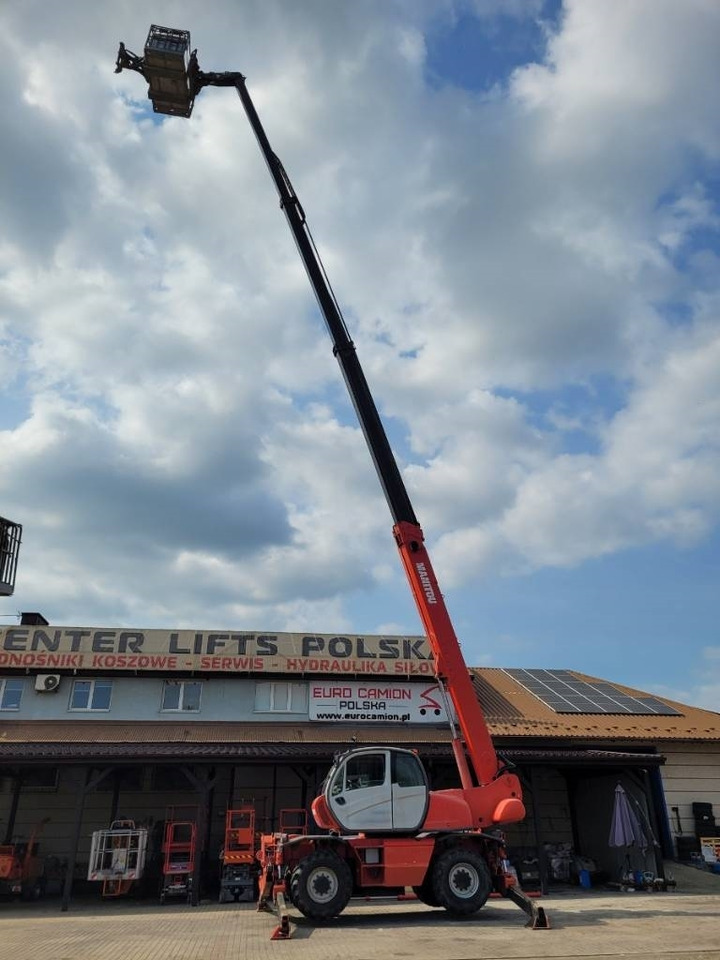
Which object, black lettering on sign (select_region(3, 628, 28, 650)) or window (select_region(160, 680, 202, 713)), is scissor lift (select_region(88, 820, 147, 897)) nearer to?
window (select_region(160, 680, 202, 713))

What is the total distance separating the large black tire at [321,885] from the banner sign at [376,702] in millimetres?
12783

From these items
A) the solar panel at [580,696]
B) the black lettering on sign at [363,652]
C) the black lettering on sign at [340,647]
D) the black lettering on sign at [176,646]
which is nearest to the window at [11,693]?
the black lettering on sign at [176,646]

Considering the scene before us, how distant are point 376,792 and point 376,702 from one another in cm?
1267

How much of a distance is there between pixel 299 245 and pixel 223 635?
15915mm

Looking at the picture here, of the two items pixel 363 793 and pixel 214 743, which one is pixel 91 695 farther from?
pixel 363 793

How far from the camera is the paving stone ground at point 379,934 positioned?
10.5 m

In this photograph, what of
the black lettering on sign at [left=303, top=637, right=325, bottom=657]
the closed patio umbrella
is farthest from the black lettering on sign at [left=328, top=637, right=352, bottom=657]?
the closed patio umbrella

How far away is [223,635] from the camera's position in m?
28.0

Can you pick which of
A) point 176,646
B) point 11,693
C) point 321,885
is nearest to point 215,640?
point 176,646

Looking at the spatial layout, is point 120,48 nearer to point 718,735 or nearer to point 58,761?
point 58,761

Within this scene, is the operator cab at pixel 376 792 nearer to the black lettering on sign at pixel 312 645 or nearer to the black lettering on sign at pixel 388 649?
the black lettering on sign at pixel 312 645

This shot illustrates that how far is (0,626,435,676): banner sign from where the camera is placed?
26.7m

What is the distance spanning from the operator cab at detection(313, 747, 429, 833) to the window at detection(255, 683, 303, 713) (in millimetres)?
12181

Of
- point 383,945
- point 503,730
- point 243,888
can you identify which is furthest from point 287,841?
point 503,730
